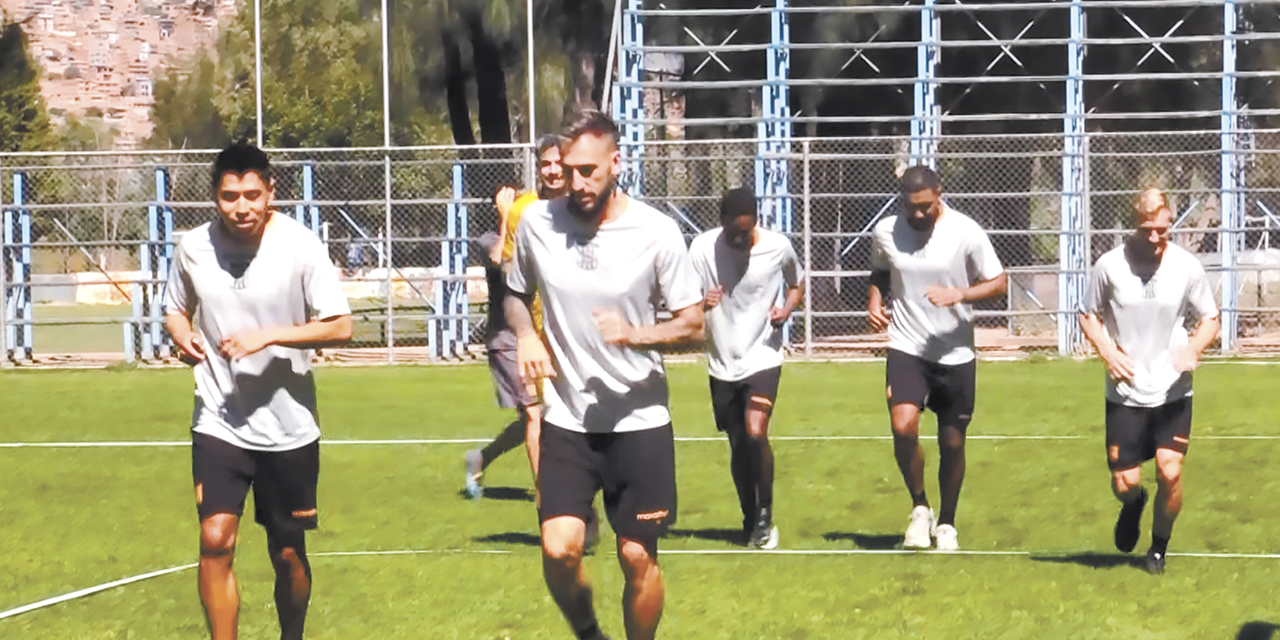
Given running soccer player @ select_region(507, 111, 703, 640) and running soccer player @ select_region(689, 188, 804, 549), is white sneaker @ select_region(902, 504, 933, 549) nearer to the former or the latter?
running soccer player @ select_region(689, 188, 804, 549)

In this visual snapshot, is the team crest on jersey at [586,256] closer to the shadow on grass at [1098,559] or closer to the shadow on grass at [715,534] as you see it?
the shadow on grass at [1098,559]

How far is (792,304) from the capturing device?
1062cm

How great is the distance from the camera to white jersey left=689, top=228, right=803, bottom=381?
10523 mm

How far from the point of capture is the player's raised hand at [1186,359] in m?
9.02

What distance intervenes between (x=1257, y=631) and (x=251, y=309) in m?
4.25

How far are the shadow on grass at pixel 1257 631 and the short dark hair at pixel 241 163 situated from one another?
14.0 ft

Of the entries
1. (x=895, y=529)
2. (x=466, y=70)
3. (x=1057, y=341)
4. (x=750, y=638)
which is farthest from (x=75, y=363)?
(x=750, y=638)

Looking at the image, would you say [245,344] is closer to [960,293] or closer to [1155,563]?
[960,293]

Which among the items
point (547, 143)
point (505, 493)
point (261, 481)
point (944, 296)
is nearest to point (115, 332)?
point (505, 493)

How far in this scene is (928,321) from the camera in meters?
10.2

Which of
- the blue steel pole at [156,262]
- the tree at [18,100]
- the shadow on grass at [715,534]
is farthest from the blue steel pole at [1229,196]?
the tree at [18,100]

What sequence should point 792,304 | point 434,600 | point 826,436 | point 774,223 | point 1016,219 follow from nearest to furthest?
point 434,600 < point 792,304 < point 826,436 < point 774,223 < point 1016,219

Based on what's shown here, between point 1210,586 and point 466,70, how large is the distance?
2652cm

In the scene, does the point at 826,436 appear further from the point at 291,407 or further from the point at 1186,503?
the point at 291,407
